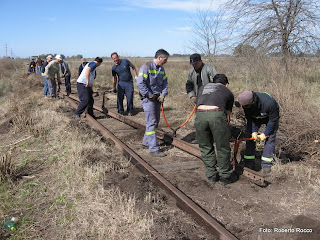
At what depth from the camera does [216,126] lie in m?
4.33

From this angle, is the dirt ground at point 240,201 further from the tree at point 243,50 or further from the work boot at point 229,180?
the tree at point 243,50

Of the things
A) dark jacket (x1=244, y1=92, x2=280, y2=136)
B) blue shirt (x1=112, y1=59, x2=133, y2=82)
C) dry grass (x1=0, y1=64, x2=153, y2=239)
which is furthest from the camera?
blue shirt (x1=112, y1=59, x2=133, y2=82)

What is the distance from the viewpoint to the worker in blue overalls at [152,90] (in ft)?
19.2

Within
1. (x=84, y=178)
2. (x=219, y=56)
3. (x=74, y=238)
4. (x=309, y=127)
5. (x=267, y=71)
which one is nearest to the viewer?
(x=74, y=238)

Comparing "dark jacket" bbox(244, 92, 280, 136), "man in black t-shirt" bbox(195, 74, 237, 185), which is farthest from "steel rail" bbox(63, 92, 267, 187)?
"dark jacket" bbox(244, 92, 280, 136)

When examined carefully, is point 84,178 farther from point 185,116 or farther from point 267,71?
point 267,71

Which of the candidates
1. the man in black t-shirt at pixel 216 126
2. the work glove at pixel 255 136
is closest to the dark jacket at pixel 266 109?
the work glove at pixel 255 136

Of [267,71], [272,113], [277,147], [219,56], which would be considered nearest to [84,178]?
[272,113]

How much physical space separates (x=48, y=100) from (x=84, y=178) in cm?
1039

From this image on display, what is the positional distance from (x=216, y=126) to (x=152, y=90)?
7.19 feet

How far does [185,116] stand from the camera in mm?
9898

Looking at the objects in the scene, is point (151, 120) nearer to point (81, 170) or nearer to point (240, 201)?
point (81, 170)

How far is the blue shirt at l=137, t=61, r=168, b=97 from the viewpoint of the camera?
5.85 m

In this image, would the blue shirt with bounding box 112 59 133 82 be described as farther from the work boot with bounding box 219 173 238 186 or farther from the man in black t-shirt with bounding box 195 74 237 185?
the work boot with bounding box 219 173 238 186
